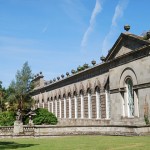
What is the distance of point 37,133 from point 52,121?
1021cm

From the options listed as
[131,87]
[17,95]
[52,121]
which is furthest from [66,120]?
[131,87]

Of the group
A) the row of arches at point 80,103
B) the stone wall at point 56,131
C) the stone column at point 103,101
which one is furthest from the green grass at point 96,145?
the row of arches at point 80,103

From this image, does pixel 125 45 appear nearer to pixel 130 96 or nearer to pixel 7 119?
pixel 130 96

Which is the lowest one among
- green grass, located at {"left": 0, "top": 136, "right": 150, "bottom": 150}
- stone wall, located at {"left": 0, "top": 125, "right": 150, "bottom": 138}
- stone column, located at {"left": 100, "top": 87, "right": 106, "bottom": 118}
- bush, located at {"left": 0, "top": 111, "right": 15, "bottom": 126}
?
green grass, located at {"left": 0, "top": 136, "right": 150, "bottom": 150}

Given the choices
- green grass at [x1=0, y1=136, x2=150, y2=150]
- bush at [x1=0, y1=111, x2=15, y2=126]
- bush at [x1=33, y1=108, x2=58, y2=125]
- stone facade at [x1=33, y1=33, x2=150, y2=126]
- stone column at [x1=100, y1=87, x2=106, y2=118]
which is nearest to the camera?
green grass at [x1=0, y1=136, x2=150, y2=150]

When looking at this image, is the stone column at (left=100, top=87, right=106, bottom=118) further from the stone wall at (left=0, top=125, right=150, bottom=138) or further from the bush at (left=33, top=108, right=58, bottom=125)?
the bush at (left=33, top=108, right=58, bottom=125)

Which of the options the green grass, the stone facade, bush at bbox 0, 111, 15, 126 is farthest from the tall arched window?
bush at bbox 0, 111, 15, 126

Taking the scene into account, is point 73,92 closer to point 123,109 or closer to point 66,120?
point 66,120

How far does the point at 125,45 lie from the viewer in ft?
85.8

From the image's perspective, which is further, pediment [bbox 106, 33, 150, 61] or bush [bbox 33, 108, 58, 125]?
bush [bbox 33, 108, 58, 125]

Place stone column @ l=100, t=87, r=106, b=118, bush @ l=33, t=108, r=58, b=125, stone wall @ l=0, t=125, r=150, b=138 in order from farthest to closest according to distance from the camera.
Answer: bush @ l=33, t=108, r=58, b=125 < stone column @ l=100, t=87, r=106, b=118 < stone wall @ l=0, t=125, r=150, b=138

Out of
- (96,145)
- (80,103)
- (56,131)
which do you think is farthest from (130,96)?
(80,103)

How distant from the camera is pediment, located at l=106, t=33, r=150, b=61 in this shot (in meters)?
24.2

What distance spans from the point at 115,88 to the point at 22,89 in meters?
17.0
